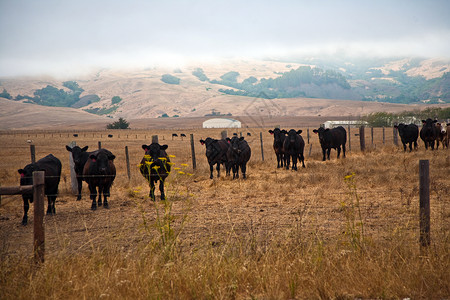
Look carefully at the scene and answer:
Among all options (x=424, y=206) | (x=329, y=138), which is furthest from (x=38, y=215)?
(x=329, y=138)

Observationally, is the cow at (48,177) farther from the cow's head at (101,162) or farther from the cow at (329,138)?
the cow at (329,138)

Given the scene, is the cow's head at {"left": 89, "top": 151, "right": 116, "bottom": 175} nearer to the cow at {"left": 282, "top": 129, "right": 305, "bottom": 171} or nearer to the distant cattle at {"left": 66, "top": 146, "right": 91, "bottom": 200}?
the distant cattle at {"left": 66, "top": 146, "right": 91, "bottom": 200}

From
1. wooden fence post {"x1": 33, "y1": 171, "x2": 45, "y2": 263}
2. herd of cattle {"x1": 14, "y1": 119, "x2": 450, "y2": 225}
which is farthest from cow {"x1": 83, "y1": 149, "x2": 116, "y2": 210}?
wooden fence post {"x1": 33, "y1": 171, "x2": 45, "y2": 263}

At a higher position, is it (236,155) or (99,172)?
(99,172)

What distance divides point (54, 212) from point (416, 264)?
8784 mm

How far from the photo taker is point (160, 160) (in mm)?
12320

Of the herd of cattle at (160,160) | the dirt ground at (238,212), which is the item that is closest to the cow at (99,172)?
the herd of cattle at (160,160)

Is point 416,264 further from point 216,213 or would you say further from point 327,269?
point 216,213

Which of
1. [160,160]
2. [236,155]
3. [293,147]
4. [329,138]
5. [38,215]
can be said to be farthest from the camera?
[329,138]

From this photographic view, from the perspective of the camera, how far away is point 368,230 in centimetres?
761

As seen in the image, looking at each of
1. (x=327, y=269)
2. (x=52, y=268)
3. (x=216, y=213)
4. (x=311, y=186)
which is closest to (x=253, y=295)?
(x=327, y=269)

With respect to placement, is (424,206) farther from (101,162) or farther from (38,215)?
(101,162)

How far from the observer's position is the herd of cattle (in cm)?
1071

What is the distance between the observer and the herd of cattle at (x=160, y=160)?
10.7 metres
